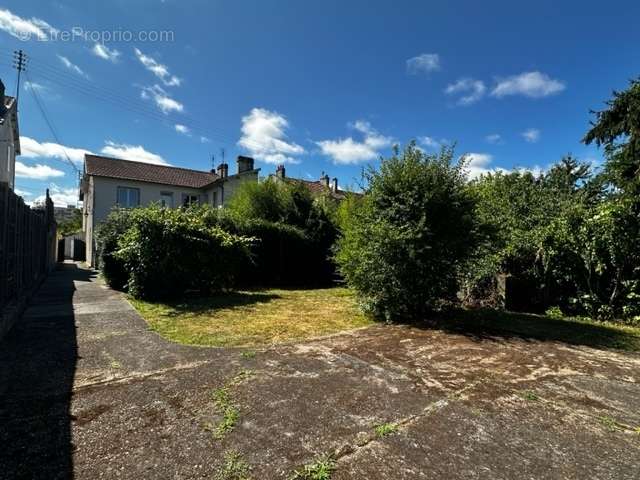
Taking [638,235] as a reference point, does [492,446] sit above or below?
below

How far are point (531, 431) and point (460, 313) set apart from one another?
205 inches

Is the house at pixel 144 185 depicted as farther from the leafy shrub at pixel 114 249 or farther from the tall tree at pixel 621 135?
the tall tree at pixel 621 135

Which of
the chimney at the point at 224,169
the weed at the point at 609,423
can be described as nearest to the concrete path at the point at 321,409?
the weed at the point at 609,423

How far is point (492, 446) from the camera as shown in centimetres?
261

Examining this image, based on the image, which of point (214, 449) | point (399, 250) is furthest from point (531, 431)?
point (399, 250)

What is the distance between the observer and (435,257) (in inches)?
270

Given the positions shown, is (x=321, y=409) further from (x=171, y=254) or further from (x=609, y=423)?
(x=171, y=254)

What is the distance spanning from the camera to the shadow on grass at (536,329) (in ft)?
18.9

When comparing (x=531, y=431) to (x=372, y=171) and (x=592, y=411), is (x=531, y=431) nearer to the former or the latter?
(x=592, y=411)

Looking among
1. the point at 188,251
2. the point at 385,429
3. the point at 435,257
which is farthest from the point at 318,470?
the point at 188,251

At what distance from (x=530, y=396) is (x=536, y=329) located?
144 inches

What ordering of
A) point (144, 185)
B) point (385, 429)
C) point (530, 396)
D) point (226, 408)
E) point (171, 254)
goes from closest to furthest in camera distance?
point (385, 429) < point (226, 408) < point (530, 396) < point (171, 254) < point (144, 185)

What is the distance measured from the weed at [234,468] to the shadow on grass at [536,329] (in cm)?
461

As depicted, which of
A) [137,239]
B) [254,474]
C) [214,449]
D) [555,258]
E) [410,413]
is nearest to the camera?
[254,474]
